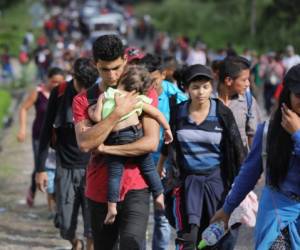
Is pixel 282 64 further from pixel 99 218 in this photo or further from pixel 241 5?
pixel 241 5

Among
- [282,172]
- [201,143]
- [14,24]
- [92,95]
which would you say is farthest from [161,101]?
[14,24]

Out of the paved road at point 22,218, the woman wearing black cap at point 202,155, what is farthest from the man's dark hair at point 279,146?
the paved road at point 22,218

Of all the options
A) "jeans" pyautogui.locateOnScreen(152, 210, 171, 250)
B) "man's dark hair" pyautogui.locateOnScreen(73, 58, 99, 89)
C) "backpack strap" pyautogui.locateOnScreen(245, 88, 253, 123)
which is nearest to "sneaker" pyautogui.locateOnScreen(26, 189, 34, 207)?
"man's dark hair" pyautogui.locateOnScreen(73, 58, 99, 89)

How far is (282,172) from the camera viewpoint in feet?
15.3

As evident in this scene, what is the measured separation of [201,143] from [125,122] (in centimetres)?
80

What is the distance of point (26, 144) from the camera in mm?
18641

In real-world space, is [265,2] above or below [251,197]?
above

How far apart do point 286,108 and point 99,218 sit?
69.5 inches

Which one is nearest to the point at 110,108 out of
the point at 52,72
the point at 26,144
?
the point at 52,72

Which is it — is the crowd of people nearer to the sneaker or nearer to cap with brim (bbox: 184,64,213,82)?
cap with brim (bbox: 184,64,213,82)

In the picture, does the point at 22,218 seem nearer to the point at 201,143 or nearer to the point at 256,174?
the point at 201,143

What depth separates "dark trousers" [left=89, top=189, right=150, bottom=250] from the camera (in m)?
5.74

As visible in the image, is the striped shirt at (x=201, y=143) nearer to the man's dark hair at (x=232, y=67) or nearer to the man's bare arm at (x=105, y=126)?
the man's dark hair at (x=232, y=67)

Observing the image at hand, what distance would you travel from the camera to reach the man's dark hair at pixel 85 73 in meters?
7.58
